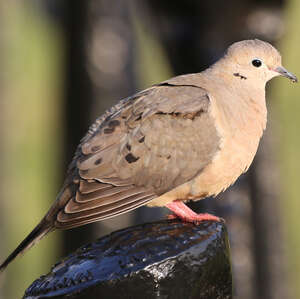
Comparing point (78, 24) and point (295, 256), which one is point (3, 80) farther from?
point (295, 256)

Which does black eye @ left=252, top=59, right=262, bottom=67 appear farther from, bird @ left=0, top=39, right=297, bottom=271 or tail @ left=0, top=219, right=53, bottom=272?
tail @ left=0, top=219, right=53, bottom=272

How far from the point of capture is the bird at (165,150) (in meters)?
5.30

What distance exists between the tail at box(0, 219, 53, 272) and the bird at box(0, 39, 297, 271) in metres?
0.26

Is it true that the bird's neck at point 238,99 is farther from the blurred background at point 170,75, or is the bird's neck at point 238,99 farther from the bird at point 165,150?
the blurred background at point 170,75

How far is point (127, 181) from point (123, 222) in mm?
5578

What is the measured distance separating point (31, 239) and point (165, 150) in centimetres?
111

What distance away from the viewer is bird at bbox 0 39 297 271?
209 inches

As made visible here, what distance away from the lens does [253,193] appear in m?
9.35

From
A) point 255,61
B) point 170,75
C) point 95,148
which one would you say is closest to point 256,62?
point 255,61

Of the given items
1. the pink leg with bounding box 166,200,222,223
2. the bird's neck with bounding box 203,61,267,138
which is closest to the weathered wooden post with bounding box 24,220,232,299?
the pink leg with bounding box 166,200,222,223

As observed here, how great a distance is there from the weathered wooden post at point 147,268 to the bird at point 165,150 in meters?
1.42

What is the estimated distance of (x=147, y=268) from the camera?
3443 millimetres

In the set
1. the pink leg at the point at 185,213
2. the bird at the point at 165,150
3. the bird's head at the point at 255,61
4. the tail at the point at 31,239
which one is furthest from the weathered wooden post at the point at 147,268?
the bird's head at the point at 255,61

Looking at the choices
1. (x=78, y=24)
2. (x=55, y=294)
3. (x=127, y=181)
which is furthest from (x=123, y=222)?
(x=55, y=294)
